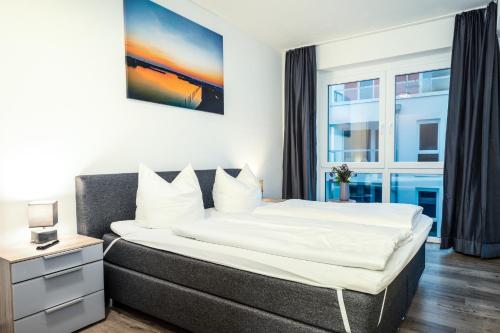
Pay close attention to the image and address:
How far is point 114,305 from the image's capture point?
2191 mm

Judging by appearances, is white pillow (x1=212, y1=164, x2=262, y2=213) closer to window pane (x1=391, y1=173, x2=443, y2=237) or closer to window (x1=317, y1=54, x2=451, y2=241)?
window (x1=317, y1=54, x2=451, y2=241)

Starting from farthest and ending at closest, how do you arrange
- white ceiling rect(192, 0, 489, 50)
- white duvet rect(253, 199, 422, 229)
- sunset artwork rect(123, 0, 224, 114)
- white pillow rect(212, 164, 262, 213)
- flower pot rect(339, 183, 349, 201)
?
1. flower pot rect(339, 183, 349, 201)
2. white ceiling rect(192, 0, 489, 50)
3. white pillow rect(212, 164, 262, 213)
4. sunset artwork rect(123, 0, 224, 114)
5. white duvet rect(253, 199, 422, 229)

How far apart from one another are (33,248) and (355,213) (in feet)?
7.33

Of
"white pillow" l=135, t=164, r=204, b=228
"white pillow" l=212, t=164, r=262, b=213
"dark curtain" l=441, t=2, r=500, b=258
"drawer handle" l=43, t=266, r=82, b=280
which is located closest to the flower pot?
"dark curtain" l=441, t=2, r=500, b=258

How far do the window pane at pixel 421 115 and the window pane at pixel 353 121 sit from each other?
0.30m

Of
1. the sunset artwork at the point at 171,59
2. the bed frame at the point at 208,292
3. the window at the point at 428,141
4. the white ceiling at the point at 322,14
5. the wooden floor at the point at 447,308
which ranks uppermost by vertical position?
the white ceiling at the point at 322,14

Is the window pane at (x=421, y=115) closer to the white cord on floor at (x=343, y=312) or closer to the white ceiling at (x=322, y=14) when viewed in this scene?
the white ceiling at (x=322, y=14)

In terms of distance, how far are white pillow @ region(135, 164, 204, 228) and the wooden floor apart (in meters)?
0.64

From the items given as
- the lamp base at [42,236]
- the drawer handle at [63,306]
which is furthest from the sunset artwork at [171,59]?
the drawer handle at [63,306]

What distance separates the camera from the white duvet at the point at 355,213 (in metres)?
2.32

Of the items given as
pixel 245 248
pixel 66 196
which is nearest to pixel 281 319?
pixel 245 248

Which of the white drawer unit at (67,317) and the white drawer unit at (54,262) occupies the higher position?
the white drawer unit at (54,262)

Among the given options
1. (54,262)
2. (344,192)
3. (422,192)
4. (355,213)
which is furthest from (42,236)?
(422,192)

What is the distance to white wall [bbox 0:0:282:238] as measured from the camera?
74.8 inches
